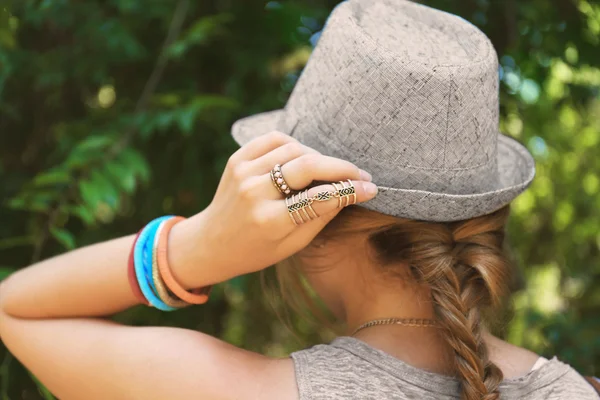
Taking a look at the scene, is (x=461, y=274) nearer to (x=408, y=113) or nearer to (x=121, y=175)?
(x=408, y=113)

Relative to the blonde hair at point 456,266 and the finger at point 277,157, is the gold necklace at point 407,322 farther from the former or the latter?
the finger at point 277,157

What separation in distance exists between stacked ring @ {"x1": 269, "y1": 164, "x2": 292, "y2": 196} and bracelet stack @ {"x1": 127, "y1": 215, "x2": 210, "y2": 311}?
0.28 meters

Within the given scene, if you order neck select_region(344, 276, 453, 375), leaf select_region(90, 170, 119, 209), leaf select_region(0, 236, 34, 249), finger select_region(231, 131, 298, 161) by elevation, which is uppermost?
finger select_region(231, 131, 298, 161)

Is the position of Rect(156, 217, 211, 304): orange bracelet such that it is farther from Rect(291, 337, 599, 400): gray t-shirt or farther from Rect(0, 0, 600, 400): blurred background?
Rect(0, 0, 600, 400): blurred background

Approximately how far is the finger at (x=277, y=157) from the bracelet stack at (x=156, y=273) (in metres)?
0.25

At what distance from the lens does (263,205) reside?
3.62 feet

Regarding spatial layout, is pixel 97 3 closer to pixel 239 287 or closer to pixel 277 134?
pixel 239 287

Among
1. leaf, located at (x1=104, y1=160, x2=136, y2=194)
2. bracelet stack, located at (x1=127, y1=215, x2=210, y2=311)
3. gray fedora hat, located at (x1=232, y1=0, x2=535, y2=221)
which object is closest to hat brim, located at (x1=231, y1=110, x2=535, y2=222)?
gray fedora hat, located at (x1=232, y1=0, x2=535, y2=221)

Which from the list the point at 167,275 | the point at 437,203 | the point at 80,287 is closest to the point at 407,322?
the point at 437,203

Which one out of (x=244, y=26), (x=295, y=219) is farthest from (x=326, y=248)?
(x=244, y=26)

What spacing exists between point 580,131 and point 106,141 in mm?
2341

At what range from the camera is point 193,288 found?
1268 millimetres

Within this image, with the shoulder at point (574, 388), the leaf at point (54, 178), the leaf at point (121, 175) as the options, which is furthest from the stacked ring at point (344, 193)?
the leaf at point (54, 178)

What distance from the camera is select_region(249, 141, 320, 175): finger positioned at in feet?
3.67
